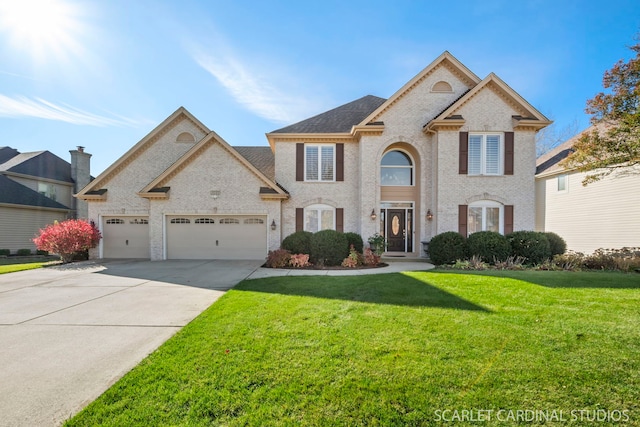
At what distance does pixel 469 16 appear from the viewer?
36.5 ft

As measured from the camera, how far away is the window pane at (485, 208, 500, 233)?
13101 mm

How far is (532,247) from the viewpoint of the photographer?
10734mm

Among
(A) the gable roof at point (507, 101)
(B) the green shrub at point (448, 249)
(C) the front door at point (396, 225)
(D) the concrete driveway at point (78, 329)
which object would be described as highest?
(A) the gable roof at point (507, 101)

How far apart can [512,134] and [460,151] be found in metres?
2.47

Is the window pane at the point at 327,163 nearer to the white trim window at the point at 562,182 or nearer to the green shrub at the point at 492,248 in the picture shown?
the green shrub at the point at 492,248

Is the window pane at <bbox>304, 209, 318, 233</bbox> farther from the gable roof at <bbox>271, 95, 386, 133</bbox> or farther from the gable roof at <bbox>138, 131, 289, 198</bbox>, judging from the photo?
the gable roof at <bbox>271, 95, 386, 133</bbox>

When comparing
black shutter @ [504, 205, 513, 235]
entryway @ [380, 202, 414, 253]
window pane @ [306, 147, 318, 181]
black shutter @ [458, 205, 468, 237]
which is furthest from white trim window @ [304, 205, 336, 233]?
black shutter @ [504, 205, 513, 235]

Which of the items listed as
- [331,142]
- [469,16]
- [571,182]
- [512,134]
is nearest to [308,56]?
[331,142]

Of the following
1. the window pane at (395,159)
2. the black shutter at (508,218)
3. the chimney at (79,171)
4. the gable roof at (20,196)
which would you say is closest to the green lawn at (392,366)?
the black shutter at (508,218)

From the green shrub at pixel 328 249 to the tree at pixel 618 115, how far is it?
8.61 m

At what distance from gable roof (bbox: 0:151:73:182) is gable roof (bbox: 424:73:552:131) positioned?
28.6 metres

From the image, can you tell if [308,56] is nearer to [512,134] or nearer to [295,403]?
[512,134]

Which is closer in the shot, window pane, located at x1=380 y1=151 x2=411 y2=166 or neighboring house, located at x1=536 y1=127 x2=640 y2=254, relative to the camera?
neighboring house, located at x1=536 y1=127 x2=640 y2=254

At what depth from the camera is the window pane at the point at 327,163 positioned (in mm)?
14156
